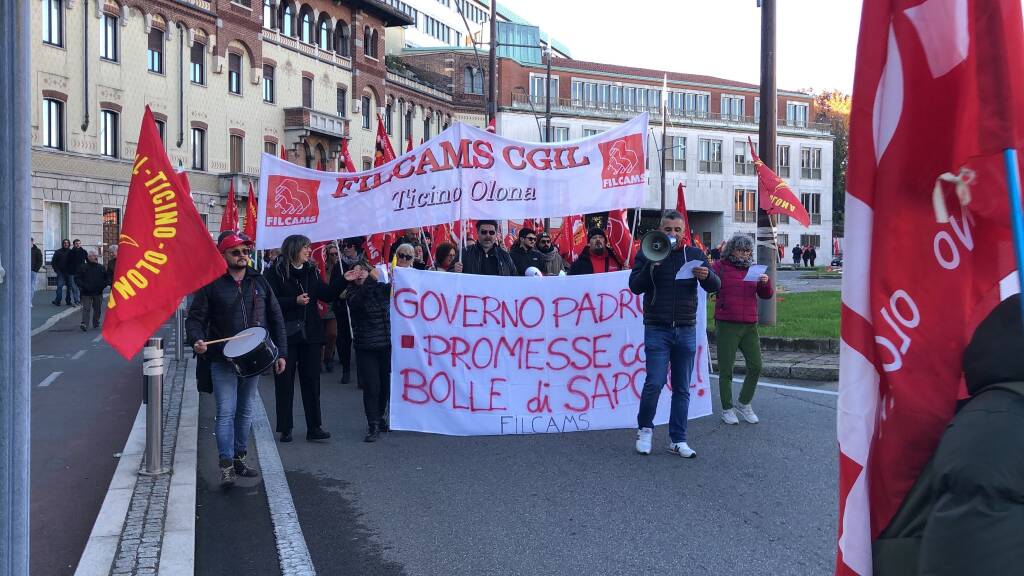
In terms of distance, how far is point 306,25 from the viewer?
47.6m

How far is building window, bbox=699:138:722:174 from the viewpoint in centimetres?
6931

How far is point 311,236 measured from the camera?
35.1 ft

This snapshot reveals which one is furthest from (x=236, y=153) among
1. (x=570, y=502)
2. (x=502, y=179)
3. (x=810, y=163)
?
(x=810, y=163)

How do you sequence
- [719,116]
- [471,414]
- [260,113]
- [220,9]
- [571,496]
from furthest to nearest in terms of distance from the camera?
1. [719,116]
2. [260,113]
3. [220,9]
4. [471,414]
5. [571,496]

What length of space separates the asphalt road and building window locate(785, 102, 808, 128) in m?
69.3

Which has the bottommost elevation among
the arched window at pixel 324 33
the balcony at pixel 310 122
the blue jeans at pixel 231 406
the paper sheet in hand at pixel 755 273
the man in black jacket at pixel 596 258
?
the blue jeans at pixel 231 406

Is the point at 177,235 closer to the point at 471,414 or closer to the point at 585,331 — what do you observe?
the point at 471,414

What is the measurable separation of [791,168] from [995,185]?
74.8 metres

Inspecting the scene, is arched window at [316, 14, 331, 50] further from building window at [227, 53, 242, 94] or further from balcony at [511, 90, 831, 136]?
balcony at [511, 90, 831, 136]

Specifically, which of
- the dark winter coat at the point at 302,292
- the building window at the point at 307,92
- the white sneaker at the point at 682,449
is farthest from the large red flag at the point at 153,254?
the building window at the point at 307,92

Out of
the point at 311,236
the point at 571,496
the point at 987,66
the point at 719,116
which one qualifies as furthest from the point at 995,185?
the point at 719,116

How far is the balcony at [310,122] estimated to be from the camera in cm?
4497

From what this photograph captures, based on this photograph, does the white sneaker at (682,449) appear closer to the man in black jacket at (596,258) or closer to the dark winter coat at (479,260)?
the man in black jacket at (596,258)

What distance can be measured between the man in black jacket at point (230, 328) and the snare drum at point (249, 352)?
13 centimetres
